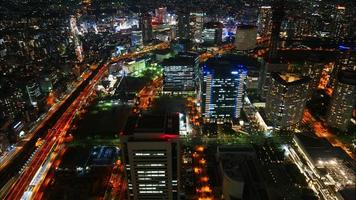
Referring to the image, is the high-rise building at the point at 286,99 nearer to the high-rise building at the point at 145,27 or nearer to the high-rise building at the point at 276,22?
the high-rise building at the point at 276,22

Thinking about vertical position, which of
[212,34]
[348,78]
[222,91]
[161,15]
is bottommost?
[222,91]

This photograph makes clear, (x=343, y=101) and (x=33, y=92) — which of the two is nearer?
(x=343, y=101)

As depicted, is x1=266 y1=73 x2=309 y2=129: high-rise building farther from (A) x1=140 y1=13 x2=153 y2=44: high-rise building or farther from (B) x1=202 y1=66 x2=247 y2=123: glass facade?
(A) x1=140 y1=13 x2=153 y2=44: high-rise building

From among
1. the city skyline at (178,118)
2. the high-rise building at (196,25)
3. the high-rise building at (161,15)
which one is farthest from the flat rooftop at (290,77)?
the high-rise building at (161,15)

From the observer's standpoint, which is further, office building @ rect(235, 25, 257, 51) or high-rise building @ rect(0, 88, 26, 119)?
office building @ rect(235, 25, 257, 51)

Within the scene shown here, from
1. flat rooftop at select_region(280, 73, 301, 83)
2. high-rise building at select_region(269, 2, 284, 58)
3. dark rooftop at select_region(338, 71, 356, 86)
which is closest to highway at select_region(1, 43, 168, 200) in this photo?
flat rooftop at select_region(280, 73, 301, 83)

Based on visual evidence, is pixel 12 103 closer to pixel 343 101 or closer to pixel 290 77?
pixel 290 77

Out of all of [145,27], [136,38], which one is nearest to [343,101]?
[136,38]

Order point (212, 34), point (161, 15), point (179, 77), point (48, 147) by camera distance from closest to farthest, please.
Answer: point (48, 147) → point (179, 77) → point (212, 34) → point (161, 15)
